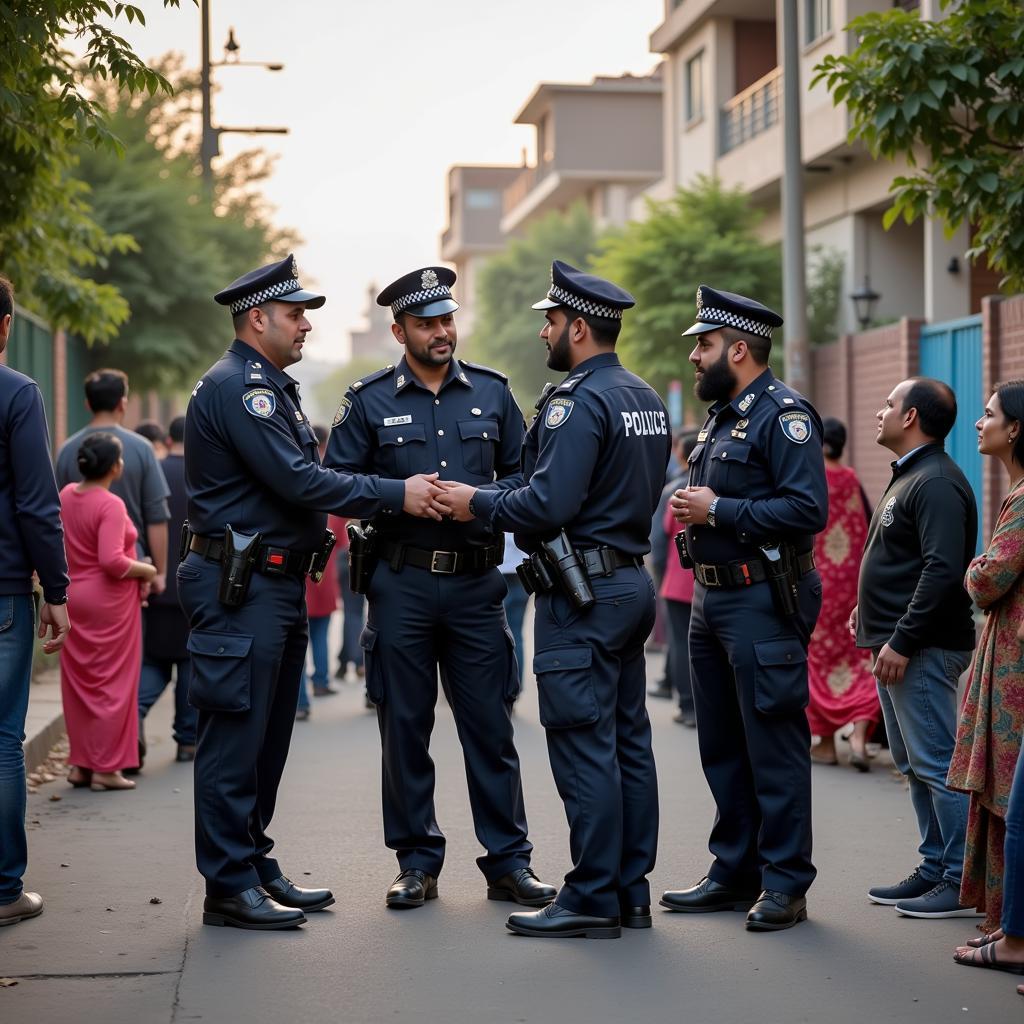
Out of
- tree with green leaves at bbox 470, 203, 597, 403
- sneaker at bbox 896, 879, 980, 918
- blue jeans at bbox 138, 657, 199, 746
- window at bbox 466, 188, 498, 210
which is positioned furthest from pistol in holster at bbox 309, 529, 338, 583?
window at bbox 466, 188, 498, 210

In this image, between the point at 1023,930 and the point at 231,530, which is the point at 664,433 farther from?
the point at 1023,930

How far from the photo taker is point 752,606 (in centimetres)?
587

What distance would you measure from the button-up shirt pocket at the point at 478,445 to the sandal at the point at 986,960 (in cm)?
248

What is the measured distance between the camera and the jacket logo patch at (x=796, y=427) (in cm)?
582

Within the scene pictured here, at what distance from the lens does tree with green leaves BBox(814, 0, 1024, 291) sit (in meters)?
8.92

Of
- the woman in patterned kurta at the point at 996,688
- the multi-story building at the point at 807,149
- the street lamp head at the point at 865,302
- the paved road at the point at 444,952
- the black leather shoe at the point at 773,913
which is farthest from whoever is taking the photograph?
the multi-story building at the point at 807,149

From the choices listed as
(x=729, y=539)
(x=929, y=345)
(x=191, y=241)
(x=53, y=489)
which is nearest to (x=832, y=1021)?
(x=729, y=539)

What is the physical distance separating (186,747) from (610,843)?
4.66m

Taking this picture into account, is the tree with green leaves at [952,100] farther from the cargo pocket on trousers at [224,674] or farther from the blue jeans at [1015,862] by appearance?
the cargo pocket on trousers at [224,674]

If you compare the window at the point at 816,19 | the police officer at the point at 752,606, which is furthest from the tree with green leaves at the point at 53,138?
the window at the point at 816,19

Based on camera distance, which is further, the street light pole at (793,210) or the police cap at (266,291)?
the street light pole at (793,210)

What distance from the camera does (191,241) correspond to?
25109mm

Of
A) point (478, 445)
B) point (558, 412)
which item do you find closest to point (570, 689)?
point (558, 412)

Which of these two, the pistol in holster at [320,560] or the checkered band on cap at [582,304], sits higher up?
the checkered band on cap at [582,304]
